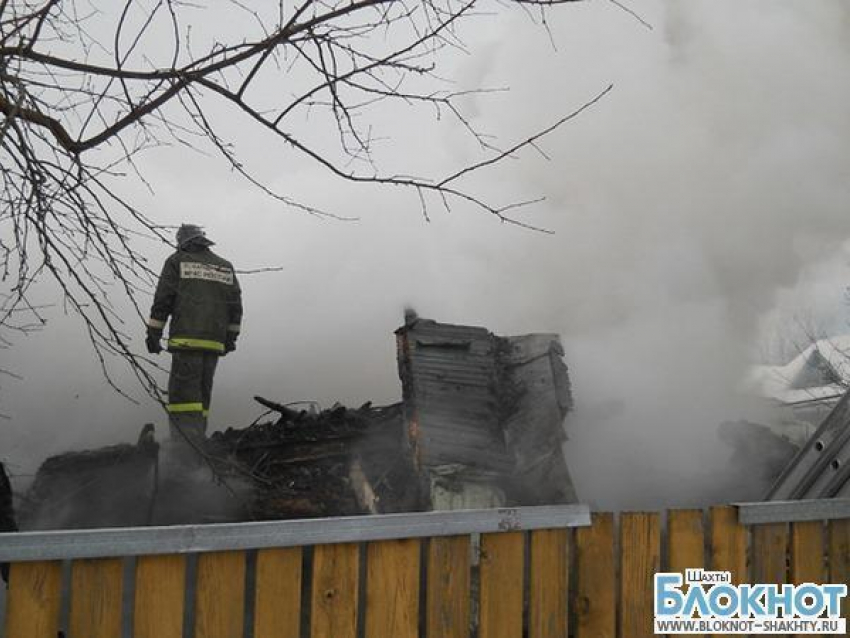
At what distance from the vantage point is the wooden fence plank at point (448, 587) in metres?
1.92

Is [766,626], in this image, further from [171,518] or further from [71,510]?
[71,510]

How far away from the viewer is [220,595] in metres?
1.76

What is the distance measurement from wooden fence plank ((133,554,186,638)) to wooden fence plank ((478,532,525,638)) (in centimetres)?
76

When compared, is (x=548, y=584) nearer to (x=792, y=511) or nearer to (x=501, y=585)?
(x=501, y=585)

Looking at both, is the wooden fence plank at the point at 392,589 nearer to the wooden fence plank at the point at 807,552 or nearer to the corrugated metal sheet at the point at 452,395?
the wooden fence plank at the point at 807,552

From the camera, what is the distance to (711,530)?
2.15 m

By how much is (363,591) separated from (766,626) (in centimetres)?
121

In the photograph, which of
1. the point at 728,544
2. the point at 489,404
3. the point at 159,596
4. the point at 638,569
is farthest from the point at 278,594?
the point at 489,404

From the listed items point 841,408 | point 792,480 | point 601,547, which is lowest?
point 601,547

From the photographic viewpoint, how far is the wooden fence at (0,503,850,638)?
166cm

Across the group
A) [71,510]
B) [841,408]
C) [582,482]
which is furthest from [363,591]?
[582,482]

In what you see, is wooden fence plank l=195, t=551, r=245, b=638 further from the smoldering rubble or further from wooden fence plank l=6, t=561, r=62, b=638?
the smoldering rubble

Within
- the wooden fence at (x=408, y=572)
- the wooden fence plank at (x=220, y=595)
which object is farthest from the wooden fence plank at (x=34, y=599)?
the wooden fence plank at (x=220, y=595)

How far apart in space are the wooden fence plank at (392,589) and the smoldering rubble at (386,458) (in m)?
2.83
